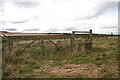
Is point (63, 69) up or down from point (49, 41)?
down

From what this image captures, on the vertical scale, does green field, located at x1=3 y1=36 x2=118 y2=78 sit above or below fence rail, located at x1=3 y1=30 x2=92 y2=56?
below

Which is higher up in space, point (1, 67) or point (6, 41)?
point (6, 41)

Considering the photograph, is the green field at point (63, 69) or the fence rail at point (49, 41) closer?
the green field at point (63, 69)

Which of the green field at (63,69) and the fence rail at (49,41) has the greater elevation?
the fence rail at (49,41)

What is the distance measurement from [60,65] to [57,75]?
6.23ft

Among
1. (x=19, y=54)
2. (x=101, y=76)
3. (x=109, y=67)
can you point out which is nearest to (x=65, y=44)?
(x=19, y=54)

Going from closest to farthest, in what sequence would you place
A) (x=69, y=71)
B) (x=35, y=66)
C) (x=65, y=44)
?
(x=69, y=71)
(x=35, y=66)
(x=65, y=44)

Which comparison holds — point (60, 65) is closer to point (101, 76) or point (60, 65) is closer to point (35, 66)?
point (35, 66)

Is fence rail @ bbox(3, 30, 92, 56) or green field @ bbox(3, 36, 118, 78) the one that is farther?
fence rail @ bbox(3, 30, 92, 56)

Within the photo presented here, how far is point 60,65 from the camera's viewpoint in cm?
1035

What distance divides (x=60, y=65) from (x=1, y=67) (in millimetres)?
2503

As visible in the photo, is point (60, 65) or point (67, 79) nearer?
point (67, 79)

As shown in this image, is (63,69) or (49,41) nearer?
(63,69)

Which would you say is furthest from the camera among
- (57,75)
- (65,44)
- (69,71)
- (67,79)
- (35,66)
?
Answer: (65,44)
